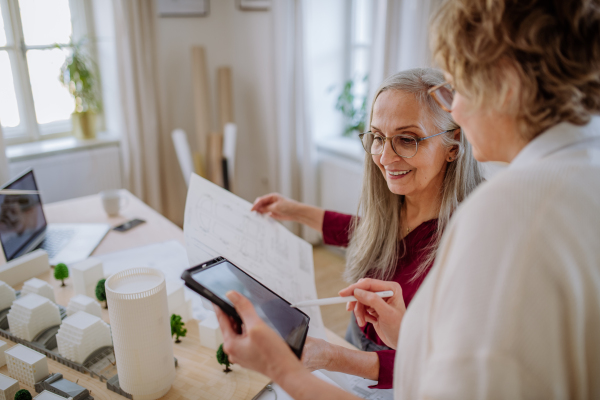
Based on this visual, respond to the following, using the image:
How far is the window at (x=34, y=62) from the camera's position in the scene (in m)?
2.82

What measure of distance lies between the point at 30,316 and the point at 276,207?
0.75m

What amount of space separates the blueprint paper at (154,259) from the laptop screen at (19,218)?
0.28 meters

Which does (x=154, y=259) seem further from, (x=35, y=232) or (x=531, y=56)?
(x=531, y=56)

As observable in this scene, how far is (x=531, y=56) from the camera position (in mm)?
553

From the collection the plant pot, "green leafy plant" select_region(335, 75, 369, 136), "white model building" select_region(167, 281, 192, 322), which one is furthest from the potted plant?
"white model building" select_region(167, 281, 192, 322)

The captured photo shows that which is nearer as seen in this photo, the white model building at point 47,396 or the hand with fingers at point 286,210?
the white model building at point 47,396

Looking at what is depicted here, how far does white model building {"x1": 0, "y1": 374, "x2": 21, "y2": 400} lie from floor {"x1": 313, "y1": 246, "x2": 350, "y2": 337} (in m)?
1.44

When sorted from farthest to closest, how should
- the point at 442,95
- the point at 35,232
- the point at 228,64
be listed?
the point at 228,64
the point at 35,232
the point at 442,95

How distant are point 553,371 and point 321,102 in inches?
114

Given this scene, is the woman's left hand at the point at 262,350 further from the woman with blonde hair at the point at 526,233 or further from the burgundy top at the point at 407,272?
the burgundy top at the point at 407,272

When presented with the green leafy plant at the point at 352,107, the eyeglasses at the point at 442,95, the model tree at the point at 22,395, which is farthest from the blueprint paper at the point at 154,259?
the green leafy plant at the point at 352,107

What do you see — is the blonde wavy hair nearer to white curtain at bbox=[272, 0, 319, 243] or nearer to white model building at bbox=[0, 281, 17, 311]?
white model building at bbox=[0, 281, 17, 311]

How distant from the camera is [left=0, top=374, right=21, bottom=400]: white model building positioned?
905 mm

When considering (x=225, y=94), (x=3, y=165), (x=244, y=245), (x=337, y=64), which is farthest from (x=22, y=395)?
(x=337, y=64)
